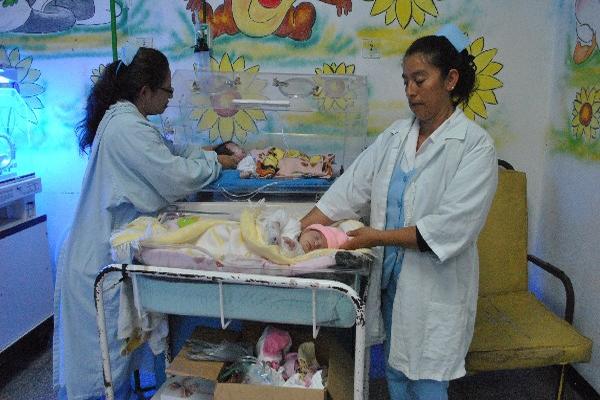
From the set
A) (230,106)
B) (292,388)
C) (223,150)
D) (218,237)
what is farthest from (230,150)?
(292,388)

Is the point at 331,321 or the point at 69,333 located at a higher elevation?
the point at 331,321

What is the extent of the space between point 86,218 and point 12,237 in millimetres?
763

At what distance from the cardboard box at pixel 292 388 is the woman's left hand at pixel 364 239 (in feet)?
1.46

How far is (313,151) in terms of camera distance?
241cm

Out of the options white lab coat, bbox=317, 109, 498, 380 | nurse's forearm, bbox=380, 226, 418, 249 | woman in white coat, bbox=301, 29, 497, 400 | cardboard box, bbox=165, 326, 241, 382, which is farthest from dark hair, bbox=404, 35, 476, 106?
cardboard box, bbox=165, 326, 241, 382

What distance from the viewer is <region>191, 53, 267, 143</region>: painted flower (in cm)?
230

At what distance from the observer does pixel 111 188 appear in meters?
1.70

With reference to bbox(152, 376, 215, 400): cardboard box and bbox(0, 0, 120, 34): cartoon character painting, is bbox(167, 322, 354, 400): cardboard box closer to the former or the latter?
bbox(152, 376, 215, 400): cardboard box

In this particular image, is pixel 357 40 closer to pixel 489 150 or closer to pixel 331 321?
pixel 489 150

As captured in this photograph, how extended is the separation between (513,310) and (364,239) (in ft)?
3.44

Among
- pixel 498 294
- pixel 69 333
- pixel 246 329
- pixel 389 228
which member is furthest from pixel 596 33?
pixel 69 333

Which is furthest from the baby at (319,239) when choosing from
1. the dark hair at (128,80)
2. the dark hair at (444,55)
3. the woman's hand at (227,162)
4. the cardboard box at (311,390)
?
the dark hair at (128,80)

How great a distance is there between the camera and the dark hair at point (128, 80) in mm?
1739

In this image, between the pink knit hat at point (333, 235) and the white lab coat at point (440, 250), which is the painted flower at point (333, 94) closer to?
the white lab coat at point (440, 250)
